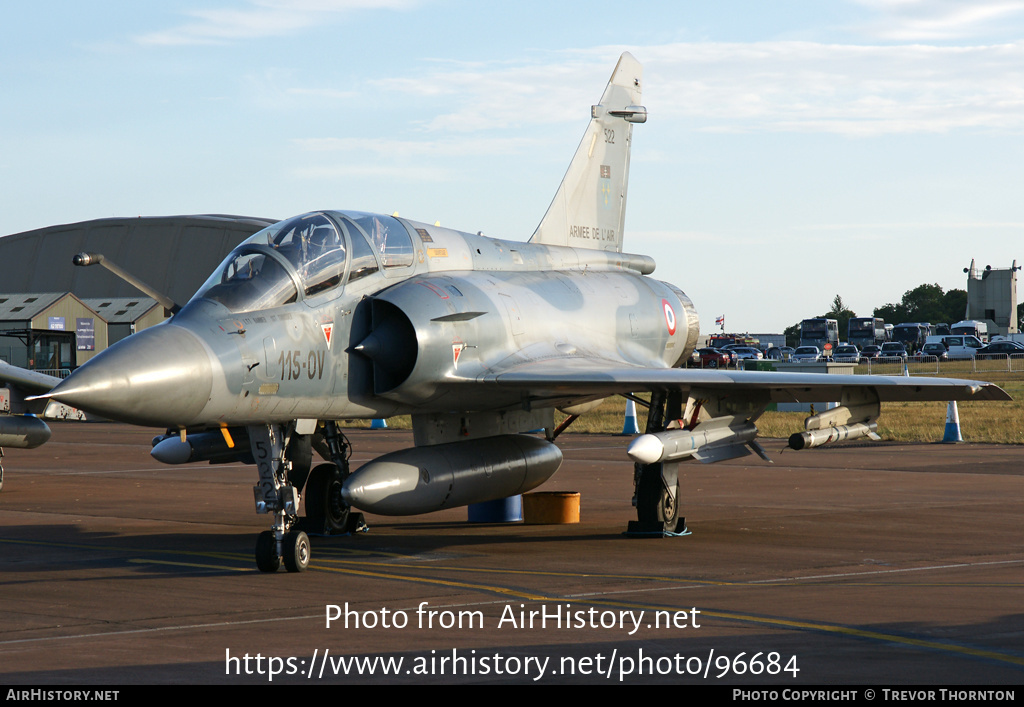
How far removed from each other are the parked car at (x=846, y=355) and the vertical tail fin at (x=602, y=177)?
52793 mm

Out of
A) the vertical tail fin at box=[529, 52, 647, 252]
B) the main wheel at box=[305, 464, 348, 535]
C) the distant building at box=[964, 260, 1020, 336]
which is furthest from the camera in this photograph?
the distant building at box=[964, 260, 1020, 336]

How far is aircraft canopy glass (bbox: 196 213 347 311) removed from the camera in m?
10.5

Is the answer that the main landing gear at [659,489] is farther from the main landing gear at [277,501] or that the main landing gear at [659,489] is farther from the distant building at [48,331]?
the distant building at [48,331]

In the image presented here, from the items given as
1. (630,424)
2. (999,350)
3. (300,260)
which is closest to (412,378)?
(300,260)

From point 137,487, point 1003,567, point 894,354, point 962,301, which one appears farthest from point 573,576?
point 962,301

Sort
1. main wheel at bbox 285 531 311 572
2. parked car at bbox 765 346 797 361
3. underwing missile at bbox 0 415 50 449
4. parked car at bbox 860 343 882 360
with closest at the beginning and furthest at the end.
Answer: main wheel at bbox 285 531 311 572
underwing missile at bbox 0 415 50 449
parked car at bbox 860 343 882 360
parked car at bbox 765 346 797 361

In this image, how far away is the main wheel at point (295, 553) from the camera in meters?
10.3

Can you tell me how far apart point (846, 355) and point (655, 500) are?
2529 inches

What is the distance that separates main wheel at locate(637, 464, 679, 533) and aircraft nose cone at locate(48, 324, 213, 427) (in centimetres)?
527

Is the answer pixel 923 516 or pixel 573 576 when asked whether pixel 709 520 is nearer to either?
pixel 923 516

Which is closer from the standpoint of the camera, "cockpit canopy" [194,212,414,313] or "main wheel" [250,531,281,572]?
"main wheel" [250,531,281,572]

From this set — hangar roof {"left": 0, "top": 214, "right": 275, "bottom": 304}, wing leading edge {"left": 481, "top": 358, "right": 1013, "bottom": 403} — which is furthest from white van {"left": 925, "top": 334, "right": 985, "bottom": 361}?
wing leading edge {"left": 481, "top": 358, "right": 1013, "bottom": 403}

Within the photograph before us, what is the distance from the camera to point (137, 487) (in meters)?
19.2

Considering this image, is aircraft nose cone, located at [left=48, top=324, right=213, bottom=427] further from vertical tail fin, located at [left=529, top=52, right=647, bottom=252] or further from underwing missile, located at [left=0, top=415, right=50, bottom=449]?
underwing missile, located at [left=0, top=415, right=50, bottom=449]
